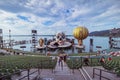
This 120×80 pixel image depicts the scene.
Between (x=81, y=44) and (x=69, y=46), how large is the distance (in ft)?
20.1

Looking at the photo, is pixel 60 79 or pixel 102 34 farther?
pixel 102 34

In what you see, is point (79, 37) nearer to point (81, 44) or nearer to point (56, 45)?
point (81, 44)

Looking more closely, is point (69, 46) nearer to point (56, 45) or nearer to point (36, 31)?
point (56, 45)

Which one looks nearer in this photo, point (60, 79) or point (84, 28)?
point (60, 79)

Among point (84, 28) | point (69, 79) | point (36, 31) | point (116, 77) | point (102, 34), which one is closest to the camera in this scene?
point (116, 77)

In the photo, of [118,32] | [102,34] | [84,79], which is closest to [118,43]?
[118,32]

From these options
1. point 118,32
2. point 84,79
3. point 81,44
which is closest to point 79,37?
point 81,44

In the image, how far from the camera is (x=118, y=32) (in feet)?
303

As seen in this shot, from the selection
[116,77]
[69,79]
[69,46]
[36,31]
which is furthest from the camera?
[36,31]

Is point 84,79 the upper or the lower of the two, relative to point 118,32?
lower

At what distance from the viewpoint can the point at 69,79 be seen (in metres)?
16.7

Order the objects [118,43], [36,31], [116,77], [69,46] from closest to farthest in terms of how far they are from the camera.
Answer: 1. [116,77]
2. [69,46]
3. [118,43]
4. [36,31]

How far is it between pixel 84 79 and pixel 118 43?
6888 centimetres

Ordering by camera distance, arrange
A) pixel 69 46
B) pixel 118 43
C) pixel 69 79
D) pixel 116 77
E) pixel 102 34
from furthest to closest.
Result: pixel 102 34
pixel 118 43
pixel 69 46
pixel 69 79
pixel 116 77
